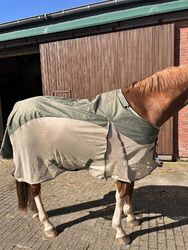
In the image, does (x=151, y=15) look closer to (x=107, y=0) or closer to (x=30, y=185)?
(x=107, y=0)

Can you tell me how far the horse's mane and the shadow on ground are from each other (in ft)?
5.22

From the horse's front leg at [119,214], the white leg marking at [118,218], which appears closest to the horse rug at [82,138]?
the horse's front leg at [119,214]

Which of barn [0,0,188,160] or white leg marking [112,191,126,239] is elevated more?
barn [0,0,188,160]

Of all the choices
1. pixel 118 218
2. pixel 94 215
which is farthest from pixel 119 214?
pixel 94 215

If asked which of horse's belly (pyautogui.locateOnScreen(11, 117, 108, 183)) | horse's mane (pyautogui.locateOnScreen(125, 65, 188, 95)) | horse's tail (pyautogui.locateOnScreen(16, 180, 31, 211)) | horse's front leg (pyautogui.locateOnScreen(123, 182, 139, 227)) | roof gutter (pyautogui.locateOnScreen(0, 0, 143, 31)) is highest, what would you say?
roof gutter (pyautogui.locateOnScreen(0, 0, 143, 31))

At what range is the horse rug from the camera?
2912 millimetres

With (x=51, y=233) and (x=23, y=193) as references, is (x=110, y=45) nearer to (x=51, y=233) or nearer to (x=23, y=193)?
(x=23, y=193)

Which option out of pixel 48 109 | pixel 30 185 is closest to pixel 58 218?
pixel 30 185

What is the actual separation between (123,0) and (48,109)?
4047 mm

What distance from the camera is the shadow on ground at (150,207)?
3.52m

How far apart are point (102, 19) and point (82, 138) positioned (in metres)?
4.20

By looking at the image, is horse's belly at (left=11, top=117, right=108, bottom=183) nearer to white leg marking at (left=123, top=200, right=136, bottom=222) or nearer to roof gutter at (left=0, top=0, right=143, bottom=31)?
white leg marking at (left=123, top=200, right=136, bottom=222)

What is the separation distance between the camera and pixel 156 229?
11.0 feet

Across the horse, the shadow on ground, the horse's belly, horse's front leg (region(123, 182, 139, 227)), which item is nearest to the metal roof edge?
the horse
